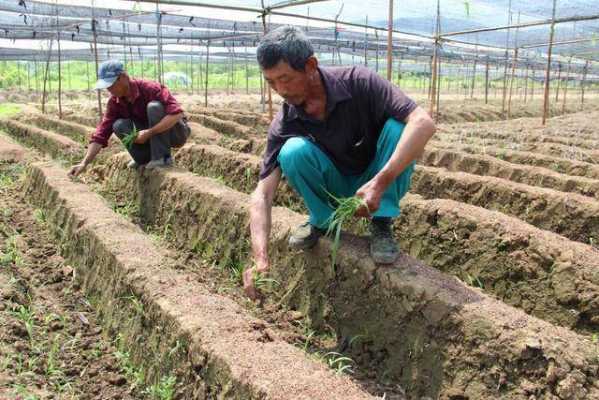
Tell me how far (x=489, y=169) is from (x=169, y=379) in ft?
15.4

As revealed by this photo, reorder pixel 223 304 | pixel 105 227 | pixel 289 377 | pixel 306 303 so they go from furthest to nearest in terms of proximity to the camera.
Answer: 1. pixel 105 227
2. pixel 306 303
3. pixel 223 304
4. pixel 289 377

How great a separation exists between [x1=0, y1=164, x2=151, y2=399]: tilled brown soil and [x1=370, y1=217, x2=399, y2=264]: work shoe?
4.01ft

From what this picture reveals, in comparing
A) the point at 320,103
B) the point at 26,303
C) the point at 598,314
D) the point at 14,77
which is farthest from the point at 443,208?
the point at 14,77

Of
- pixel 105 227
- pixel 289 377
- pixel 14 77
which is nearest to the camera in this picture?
pixel 289 377

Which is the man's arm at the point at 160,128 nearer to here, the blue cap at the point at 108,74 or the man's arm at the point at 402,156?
the blue cap at the point at 108,74

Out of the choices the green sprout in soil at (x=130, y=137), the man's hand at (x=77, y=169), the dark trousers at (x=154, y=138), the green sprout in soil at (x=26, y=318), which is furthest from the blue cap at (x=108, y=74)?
the green sprout in soil at (x=26, y=318)

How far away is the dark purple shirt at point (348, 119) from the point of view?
2.69 meters

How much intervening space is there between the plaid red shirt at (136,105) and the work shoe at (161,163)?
361 mm

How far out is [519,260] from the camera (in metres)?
3.46

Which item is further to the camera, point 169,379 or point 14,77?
point 14,77

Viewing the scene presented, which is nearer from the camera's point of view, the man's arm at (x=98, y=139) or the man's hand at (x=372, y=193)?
the man's hand at (x=372, y=193)

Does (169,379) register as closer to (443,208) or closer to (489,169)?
(443,208)

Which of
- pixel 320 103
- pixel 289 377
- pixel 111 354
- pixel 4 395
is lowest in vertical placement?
pixel 111 354

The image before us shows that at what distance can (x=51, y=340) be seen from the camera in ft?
9.86
